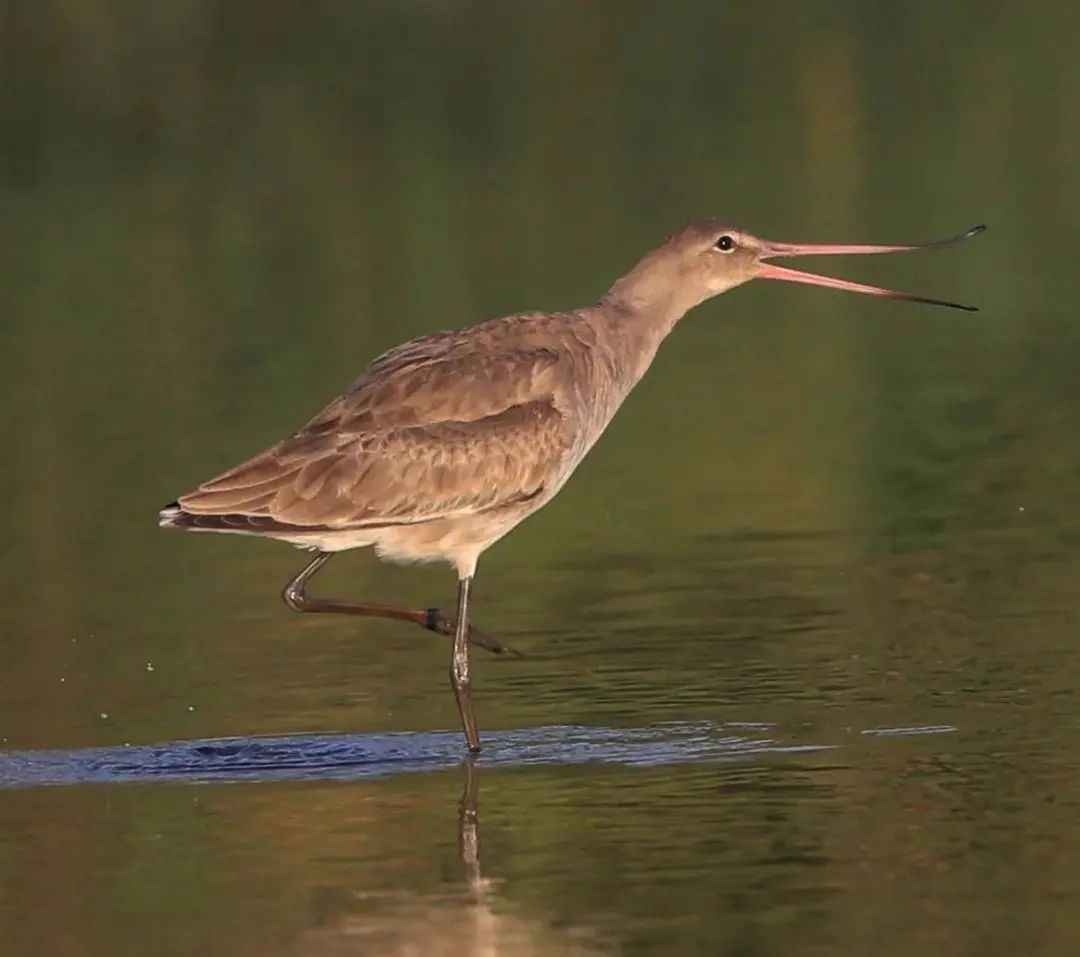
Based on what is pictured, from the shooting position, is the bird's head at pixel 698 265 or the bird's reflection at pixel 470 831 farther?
the bird's head at pixel 698 265

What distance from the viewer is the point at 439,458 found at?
13.3 m

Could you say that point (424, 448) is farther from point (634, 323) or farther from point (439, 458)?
point (634, 323)

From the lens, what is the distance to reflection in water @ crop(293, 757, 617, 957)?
9.70 meters

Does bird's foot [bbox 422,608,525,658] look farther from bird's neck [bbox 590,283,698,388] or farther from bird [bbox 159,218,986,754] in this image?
bird's neck [bbox 590,283,698,388]

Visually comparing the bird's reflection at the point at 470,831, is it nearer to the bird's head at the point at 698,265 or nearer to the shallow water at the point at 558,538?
the shallow water at the point at 558,538

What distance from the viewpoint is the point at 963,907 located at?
9805 millimetres

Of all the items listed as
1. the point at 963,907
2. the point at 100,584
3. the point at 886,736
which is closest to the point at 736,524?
the point at 100,584

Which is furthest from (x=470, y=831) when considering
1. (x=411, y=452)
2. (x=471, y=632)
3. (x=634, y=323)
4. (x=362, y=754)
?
(x=634, y=323)

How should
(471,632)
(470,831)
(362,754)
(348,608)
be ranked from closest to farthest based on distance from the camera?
(470,831), (362,754), (471,632), (348,608)

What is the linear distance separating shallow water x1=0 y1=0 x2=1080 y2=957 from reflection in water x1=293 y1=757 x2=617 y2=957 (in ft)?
0.08

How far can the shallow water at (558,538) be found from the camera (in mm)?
10477

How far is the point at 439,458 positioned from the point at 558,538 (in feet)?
11.9

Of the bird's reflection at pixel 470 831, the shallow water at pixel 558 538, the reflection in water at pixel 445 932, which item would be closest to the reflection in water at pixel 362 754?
the shallow water at pixel 558 538

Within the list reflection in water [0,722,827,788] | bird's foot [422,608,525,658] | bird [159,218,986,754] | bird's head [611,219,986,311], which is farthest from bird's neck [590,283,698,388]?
reflection in water [0,722,827,788]
